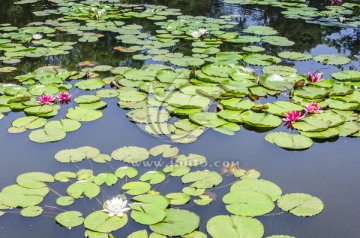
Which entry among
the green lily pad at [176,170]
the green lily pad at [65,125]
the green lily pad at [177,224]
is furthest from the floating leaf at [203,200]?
the green lily pad at [65,125]

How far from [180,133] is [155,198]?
0.82 metres

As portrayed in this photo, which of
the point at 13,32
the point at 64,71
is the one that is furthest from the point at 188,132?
the point at 13,32

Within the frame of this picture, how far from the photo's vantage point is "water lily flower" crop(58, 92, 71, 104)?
3.43 metres

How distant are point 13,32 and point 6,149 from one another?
11.4 ft

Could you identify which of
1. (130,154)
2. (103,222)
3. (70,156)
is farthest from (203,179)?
(70,156)

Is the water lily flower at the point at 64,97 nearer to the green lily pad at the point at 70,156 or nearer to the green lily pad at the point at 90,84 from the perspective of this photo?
the green lily pad at the point at 90,84

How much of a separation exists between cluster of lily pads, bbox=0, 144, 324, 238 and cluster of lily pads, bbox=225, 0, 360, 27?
4632 mm

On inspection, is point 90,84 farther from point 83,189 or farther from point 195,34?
point 195,34

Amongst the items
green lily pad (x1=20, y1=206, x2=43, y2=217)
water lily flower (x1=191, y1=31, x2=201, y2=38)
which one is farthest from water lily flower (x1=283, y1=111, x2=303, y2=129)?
water lily flower (x1=191, y1=31, x2=201, y2=38)

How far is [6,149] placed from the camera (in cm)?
277

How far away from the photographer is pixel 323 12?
22.1 ft

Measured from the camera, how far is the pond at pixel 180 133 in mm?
2098

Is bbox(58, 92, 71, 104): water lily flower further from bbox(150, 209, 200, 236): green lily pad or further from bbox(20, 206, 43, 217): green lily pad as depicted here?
bbox(150, 209, 200, 236): green lily pad

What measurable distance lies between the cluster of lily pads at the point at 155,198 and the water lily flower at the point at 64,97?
0.94 meters
